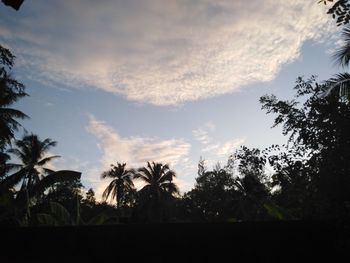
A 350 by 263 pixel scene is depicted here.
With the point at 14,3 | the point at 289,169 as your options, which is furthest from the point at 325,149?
the point at 14,3

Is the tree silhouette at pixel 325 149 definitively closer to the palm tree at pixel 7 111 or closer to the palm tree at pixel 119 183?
the palm tree at pixel 7 111

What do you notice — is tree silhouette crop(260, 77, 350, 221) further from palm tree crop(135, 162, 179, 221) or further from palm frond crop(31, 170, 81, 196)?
palm tree crop(135, 162, 179, 221)

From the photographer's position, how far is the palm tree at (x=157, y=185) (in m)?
32.4

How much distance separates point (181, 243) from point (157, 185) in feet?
89.8

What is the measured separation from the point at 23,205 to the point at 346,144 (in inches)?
485

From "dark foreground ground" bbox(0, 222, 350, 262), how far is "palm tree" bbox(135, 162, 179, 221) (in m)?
26.1

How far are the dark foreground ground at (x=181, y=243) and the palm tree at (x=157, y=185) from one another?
26.1 m

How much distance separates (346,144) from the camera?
7.74m

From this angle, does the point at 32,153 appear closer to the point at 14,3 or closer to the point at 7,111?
the point at 7,111

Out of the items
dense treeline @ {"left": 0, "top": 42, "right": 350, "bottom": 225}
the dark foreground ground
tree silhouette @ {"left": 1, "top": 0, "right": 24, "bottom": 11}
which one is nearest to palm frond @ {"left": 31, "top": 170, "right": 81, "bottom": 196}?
dense treeline @ {"left": 0, "top": 42, "right": 350, "bottom": 225}

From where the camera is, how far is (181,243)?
600 centimetres

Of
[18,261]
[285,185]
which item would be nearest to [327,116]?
[285,185]

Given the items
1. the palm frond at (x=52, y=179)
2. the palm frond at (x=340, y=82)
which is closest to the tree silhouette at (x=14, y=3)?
the palm frond at (x=340, y=82)

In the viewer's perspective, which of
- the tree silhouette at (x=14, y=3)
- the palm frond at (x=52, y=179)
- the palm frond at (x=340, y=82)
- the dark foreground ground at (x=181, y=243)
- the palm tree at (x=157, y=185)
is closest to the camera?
the tree silhouette at (x=14, y=3)
